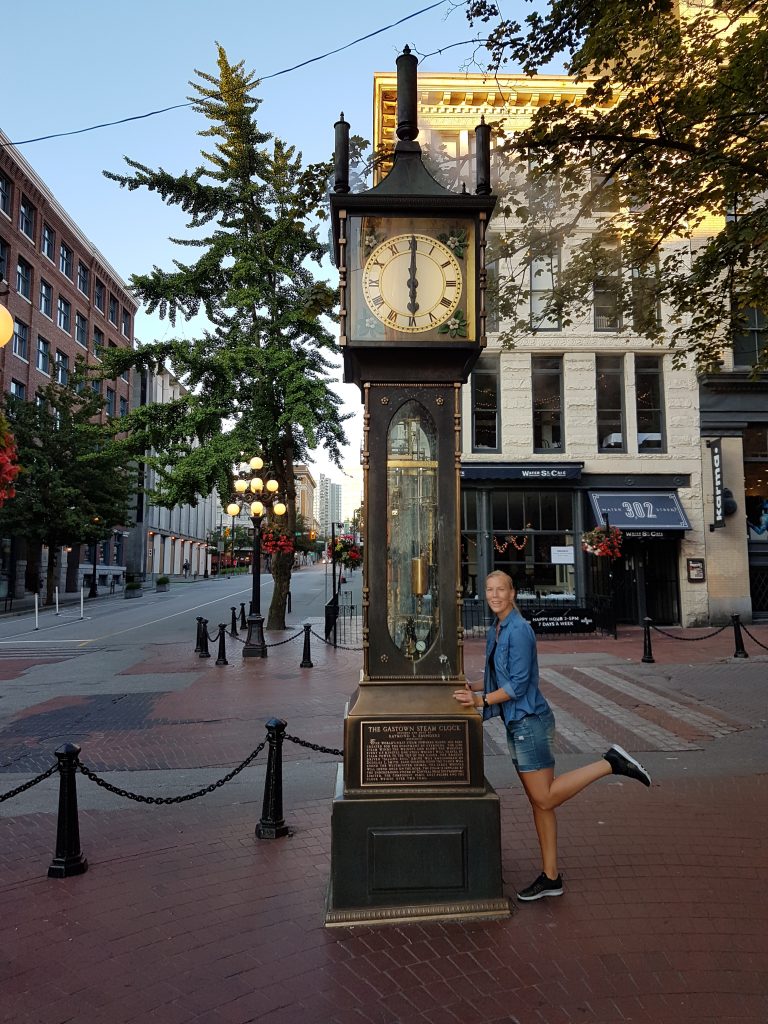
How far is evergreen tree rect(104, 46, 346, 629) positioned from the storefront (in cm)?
499

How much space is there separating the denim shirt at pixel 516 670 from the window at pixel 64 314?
4665 cm

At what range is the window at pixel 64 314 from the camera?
44.2 meters

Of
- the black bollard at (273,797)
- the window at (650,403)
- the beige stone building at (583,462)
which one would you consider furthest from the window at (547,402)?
the black bollard at (273,797)

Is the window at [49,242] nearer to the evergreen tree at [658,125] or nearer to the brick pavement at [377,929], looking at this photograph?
the evergreen tree at [658,125]

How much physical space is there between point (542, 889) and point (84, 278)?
5262 centimetres

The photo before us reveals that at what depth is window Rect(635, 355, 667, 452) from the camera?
847 inches

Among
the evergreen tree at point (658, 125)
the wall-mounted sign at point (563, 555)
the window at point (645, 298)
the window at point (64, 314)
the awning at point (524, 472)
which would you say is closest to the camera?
the evergreen tree at point (658, 125)

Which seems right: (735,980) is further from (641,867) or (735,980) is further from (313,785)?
(313,785)

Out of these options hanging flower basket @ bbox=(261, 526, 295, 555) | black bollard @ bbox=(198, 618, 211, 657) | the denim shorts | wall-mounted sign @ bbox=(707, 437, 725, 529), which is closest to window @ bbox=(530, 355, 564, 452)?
wall-mounted sign @ bbox=(707, 437, 725, 529)

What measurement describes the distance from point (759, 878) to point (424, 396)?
3.86 meters

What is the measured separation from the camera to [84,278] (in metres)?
48.5

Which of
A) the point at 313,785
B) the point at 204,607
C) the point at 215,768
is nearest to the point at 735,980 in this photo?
the point at 313,785

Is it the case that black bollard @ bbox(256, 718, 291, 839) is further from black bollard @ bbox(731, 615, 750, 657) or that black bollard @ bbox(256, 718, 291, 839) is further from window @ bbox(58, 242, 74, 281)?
window @ bbox(58, 242, 74, 281)

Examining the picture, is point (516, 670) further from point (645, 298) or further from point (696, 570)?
point (696, 570)
